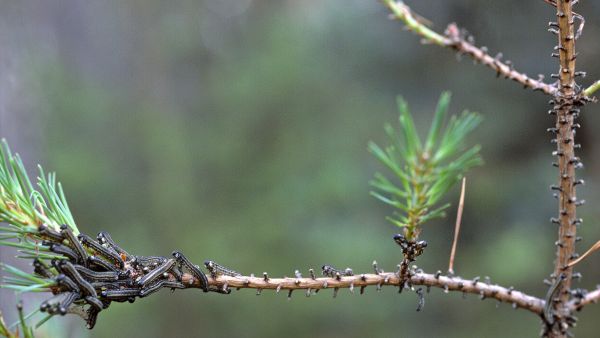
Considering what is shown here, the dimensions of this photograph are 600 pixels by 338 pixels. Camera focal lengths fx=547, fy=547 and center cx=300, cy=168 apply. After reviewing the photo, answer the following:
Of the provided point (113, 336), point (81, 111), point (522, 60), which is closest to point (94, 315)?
point (522, 60)

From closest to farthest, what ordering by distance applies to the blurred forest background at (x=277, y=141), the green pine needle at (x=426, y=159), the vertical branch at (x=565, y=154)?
the green pine needle at (x=426, y=159), the vertical branch at (x=565, y=154), the blurred forest background at (x=277, y=141)

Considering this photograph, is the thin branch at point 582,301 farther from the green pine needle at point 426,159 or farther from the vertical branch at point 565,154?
the green pine needle at point 426,159

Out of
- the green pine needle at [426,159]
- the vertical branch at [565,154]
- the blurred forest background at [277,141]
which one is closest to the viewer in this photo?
the green pine needle at [426,159]

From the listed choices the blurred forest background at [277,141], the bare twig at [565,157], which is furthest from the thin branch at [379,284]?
the blurred forest background at [277,141]

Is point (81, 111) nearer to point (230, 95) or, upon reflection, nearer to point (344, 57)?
point (230, 95)

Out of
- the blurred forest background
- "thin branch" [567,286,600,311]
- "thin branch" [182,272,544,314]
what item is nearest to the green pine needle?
"thin branch" [182,272,544,314]

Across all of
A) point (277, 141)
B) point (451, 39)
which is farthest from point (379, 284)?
point (277, 141)

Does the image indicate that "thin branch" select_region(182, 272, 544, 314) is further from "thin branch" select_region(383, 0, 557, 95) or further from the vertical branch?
"thin branch" select_region(383, 0, 557, 95)
